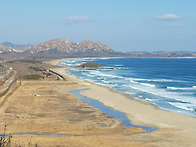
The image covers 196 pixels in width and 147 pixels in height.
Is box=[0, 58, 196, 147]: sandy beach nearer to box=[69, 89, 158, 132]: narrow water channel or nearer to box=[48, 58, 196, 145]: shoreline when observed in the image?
box=[48, 58, 196, 145]: shoreline

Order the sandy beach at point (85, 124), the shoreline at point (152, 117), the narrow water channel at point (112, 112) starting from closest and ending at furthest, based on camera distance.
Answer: the sandy beach at point (85, 124) < the shoreline at point (152, 117) < the narrow water channel at point (112, 112)

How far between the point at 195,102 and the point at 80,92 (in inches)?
1015

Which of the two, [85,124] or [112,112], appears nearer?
[85,124]

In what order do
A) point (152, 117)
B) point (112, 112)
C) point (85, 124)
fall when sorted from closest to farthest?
1. point (85, 124)
2. point (152, 117)
3. point (112, 112)

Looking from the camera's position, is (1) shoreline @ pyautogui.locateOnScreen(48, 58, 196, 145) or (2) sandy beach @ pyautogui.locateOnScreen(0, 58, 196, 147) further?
(1) shoreline @ pyautogui.locateOnScreen(48, 58, 196, 145)

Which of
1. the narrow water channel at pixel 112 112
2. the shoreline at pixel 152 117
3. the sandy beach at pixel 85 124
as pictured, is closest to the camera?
the sandy beach at pixel 85 124

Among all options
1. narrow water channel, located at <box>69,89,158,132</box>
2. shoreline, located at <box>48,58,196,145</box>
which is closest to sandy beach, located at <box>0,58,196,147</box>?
shoreline, located at <box>48,58,196,145</box>

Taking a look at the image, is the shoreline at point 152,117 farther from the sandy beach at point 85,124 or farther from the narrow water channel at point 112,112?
the narrow water channel at point 112,112

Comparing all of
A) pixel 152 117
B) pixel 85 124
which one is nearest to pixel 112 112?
pixel 152 117

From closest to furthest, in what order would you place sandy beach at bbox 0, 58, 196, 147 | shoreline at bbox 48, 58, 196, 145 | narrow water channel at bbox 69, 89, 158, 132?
sandy beach at bbox 0, 58, 196, 147 → shoreline at bbox 48, 58, 196, 145 → narrow water channel at bbox 69, 89, 158, 132

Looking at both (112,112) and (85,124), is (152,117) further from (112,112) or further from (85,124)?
(85,124)

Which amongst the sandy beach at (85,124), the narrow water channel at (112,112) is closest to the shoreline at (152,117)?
the sandy beach at (85,124)

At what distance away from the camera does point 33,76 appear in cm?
9338

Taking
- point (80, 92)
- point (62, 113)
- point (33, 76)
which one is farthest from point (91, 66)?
point (62, 113)
